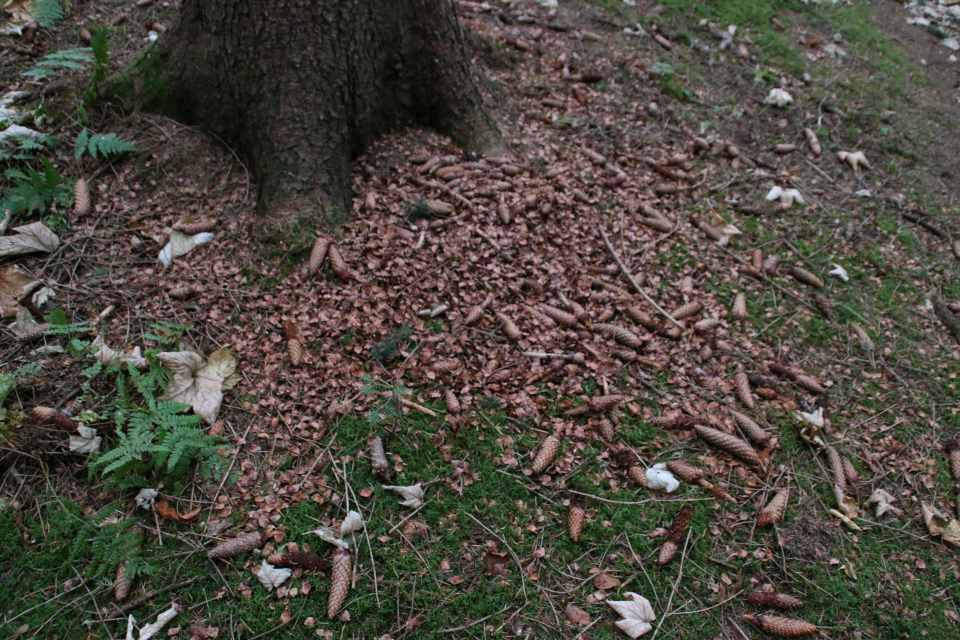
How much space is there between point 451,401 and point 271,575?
1069 mm

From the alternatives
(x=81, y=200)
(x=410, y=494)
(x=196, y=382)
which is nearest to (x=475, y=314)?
(x=410, y=494)

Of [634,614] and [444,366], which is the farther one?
[444,366]

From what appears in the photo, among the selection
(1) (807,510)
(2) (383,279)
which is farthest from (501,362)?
(1) (807,510)

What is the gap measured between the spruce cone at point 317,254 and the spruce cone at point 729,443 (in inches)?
84.8

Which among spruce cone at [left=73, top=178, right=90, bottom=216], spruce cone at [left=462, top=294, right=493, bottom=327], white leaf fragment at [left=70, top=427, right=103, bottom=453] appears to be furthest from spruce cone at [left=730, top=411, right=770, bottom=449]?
spruce cone at [left=73, top=178, right=90, bottom=216]

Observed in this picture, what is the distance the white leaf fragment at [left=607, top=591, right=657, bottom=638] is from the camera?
2.25 m

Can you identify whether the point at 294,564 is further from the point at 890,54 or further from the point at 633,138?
the point at 890,54

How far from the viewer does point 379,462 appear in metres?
2.55

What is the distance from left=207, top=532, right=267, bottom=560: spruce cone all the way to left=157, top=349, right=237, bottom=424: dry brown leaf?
56 cm

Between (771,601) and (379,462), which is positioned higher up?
(379,462)

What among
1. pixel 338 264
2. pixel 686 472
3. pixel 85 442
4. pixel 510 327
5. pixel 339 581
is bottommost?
pixel 339 581

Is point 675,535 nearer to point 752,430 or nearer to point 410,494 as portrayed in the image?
point 752,430

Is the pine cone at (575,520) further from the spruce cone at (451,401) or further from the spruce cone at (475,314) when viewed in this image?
the spruce cone at (475,314)

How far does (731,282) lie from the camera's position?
3.66 metres
